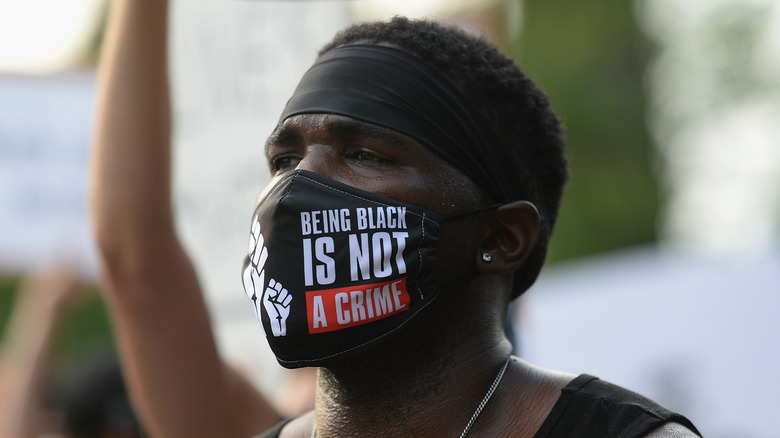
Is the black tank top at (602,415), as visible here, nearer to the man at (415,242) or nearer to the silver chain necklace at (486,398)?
the man at (415,242)

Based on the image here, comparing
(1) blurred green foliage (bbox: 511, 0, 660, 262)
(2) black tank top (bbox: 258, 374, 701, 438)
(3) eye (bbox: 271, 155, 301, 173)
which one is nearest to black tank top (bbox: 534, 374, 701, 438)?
(2) black tank top (bbox: 258, 374, 701, 438)

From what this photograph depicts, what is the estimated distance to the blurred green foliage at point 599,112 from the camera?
24094mm

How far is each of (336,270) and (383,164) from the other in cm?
31

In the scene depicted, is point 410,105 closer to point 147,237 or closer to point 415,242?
point 415,242

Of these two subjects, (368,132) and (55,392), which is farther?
(55,392)

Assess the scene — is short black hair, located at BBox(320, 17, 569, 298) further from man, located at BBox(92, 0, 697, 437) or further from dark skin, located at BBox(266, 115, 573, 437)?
dark skin, located at BBox(266, 115, 573, 437)

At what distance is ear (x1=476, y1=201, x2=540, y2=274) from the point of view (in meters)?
2.70

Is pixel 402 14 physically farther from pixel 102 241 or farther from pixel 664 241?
pixel 664 241

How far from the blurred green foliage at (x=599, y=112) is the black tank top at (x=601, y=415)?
21185mm

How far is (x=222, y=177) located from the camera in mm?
4992

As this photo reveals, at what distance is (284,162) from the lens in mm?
2770

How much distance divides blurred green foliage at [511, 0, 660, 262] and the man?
2093cm

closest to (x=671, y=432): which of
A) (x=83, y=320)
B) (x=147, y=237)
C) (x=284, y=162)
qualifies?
(x=284, y=162)

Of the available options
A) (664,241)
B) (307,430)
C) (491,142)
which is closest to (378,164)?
(491,142)
